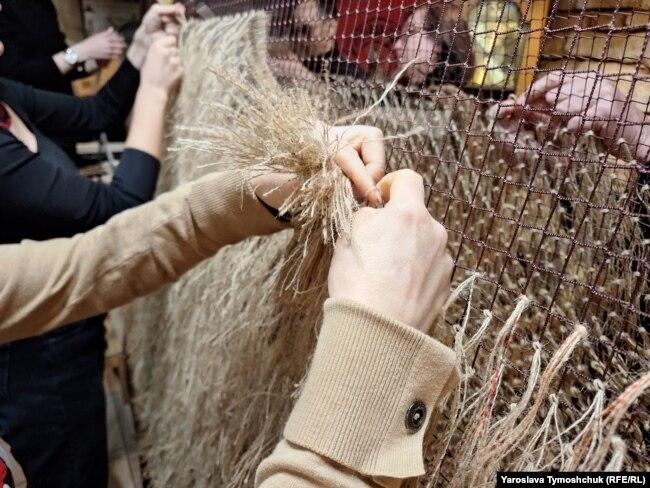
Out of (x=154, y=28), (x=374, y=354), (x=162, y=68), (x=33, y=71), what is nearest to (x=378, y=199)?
(x=374, y=354)

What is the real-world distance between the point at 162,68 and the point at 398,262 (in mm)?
1098

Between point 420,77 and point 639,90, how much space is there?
0.29m

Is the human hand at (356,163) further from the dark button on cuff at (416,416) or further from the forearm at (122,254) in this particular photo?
the dark button on cuff at (416,416)

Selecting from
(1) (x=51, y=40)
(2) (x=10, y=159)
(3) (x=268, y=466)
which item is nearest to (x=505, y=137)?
(3) (x=268, y=466)

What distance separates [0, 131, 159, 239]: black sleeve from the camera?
0.85 meters

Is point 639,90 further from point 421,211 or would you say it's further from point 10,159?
point 10,159

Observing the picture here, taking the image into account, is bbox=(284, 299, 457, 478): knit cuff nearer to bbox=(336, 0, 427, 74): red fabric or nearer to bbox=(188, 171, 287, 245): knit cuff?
bbox=(188, 171, 287, 245): knit cuff

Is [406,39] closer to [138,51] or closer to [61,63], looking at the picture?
[138,51]

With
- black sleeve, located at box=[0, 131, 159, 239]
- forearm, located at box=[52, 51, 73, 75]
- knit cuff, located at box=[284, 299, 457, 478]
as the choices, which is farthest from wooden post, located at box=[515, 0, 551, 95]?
forearm, located at box=[52, 51, 73, 75]

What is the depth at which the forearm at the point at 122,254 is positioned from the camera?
26.8 inches

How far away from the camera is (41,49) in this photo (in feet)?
5.49

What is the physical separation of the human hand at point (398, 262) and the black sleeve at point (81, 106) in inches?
45.8

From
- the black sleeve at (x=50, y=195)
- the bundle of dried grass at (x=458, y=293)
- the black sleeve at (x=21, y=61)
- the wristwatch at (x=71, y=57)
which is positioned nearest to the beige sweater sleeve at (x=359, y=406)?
the bundle of dried grass at (x=458, y=293)

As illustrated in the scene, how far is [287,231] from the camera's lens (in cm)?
78
